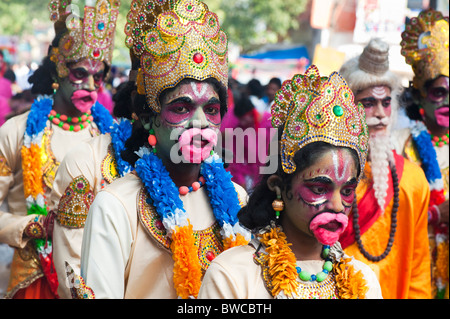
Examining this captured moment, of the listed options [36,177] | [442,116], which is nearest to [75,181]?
[36,177]

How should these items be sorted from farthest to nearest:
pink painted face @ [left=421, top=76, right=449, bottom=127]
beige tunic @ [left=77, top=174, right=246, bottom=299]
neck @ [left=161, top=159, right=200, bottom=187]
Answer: pink painted face @ [left=421, top=76, right=449, bottom=127]
neck @ [left=161, top=159, right=200, bottom=187]
beige tunic @ [left=77, top=174, right=246, bottom=299]

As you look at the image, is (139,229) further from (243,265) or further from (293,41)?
(293,41)

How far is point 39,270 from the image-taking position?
4.98 metres

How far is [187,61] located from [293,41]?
1348 inches

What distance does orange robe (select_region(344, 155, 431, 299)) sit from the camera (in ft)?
16.0

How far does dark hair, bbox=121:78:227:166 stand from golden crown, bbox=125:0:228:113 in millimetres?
34

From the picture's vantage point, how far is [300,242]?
9.59 feet

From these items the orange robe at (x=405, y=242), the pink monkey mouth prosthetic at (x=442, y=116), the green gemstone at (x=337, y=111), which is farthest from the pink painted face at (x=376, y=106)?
the green gemstone at (x=337, y=111)

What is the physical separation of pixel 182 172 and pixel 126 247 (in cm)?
51

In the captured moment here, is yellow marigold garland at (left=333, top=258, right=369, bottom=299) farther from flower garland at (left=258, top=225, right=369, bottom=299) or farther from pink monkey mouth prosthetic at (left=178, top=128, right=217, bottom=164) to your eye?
pink monkey mouth prosthetic at (left=178, top=128, right=217, bottom=164)

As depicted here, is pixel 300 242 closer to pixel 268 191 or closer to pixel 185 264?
pixel 268 191

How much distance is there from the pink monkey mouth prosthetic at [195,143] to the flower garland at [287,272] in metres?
0.68

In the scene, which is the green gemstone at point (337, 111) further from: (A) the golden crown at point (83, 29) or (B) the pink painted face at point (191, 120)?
(A) the golden crown at point (83, 29)

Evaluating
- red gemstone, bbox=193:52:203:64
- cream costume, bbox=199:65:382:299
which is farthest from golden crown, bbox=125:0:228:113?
cream costume, bbox=199:65:382:299
